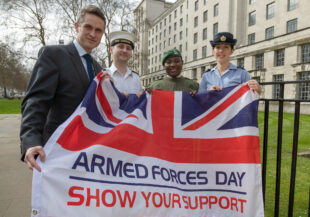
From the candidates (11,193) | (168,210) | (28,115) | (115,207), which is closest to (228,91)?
(168,210)

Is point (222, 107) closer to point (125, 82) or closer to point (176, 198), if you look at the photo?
point (176, 198)

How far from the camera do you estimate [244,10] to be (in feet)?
99.9

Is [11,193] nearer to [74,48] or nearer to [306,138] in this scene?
[74,48]

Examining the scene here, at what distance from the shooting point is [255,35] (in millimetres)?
28141

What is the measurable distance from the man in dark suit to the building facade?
17.5 m

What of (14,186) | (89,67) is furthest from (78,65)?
(14,186)

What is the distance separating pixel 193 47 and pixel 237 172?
40431 mm

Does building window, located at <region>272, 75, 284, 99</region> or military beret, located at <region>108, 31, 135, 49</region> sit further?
building window, located at <region>272, 75, 284, 99</region>

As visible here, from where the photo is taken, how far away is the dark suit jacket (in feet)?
5.25

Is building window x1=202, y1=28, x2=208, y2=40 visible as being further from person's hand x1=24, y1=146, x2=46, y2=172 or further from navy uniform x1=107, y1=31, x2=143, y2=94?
person's hand x1=24, y1=146, x2=46, y2=172

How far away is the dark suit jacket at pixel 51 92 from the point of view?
160cm

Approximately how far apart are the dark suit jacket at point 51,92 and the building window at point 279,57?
27067 millimetres

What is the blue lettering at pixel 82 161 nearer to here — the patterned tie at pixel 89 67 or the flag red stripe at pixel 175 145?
the flag red stripe at pixel 175 145

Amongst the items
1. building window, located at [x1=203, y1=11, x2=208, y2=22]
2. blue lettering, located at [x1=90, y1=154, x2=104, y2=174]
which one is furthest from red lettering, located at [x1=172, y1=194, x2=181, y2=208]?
building window, located at [x1=203, y1=11, x2=208, y2=22]
